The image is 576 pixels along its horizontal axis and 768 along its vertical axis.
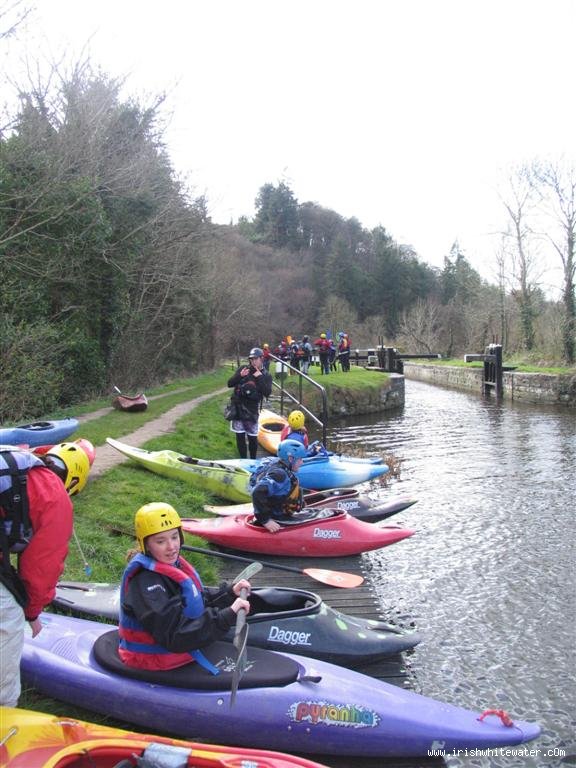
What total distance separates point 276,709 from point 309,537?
134 inches

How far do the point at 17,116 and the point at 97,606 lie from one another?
36.1 feet

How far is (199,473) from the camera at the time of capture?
897 cm

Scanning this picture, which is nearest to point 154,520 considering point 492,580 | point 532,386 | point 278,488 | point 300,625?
point 300,625

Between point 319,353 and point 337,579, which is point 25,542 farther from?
point 319,353

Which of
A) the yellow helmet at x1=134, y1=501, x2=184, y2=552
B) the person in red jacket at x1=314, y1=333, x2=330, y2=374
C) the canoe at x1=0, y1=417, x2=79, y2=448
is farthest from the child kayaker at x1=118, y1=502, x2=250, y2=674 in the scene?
the person in red jacket at x1=314, y1=333, x2=330, y2=374

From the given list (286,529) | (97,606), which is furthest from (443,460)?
(97,606)

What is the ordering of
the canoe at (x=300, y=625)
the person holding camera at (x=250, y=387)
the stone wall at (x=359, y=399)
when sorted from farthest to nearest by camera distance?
the stone wall at (x=359, y=399)
the person holding camera at (x=250, y=387)
the canoe at (x=300, y=625)

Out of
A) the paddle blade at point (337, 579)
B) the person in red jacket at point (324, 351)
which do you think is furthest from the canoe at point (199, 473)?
the person in red jacket at point (324, 351)

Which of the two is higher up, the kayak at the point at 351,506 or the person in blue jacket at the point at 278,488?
the person in blue jacket at the point at 278,488

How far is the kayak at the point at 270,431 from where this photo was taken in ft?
42.8

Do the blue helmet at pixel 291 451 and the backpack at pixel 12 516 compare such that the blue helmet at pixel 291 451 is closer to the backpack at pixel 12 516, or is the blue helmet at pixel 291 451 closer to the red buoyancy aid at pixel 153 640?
the red buoyancy aid at pixel 153 640

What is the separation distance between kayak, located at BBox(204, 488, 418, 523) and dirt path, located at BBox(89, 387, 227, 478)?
5.86 ft

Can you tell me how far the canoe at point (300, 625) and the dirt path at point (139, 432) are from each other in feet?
12.0

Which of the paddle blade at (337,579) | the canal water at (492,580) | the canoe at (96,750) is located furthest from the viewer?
the paddle blade at (337,579)
